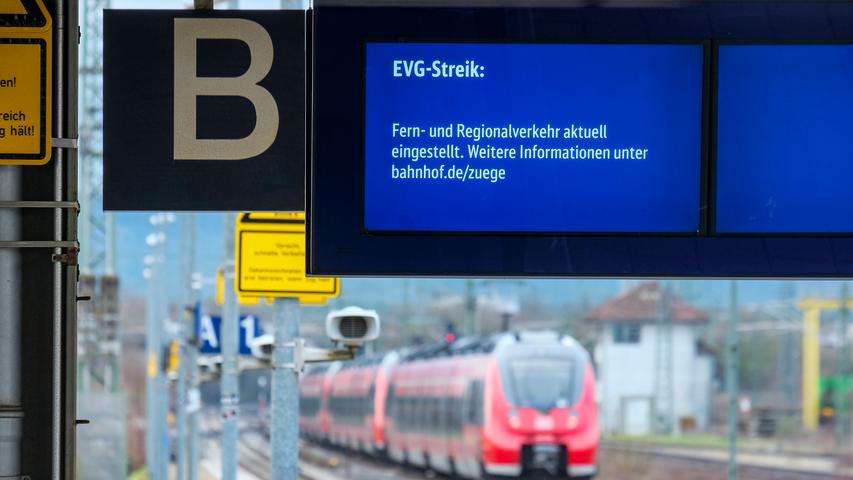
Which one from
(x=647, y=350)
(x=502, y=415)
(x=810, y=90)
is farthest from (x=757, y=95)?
(x=647, y=350)

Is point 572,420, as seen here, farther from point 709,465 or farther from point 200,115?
point 200,115

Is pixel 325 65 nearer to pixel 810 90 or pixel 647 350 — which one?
pixel 810 90

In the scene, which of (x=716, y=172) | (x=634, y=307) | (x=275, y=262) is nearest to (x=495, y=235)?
(x=716, y=172)

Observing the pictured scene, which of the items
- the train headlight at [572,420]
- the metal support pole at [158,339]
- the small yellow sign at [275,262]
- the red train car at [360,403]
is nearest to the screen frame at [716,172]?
the small yellow sign at [275,262]

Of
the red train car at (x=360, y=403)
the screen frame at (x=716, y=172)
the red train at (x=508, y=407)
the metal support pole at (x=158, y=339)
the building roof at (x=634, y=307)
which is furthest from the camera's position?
the building roof at (x=634, y=307)

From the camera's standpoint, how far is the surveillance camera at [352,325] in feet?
44.7

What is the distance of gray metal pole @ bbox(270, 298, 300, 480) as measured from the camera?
537 inches

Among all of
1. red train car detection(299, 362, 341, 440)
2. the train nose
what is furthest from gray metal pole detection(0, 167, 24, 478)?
red train car detection(299, 362, 341, 440)

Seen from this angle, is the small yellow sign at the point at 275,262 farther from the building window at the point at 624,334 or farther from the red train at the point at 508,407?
the building window at the point at 624,334

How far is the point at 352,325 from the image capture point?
1372 cm

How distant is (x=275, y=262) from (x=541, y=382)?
1588 centimetres

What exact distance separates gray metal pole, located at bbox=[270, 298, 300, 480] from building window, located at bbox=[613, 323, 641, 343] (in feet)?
191

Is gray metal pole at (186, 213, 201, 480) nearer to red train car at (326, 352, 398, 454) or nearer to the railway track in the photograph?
red train car at (326, 352, 398, 454)

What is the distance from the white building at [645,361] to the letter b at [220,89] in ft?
191
